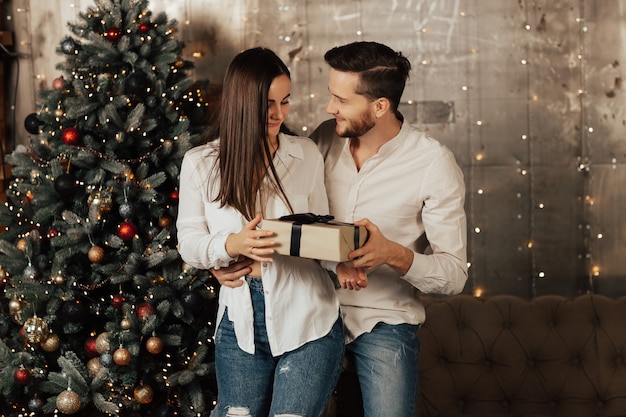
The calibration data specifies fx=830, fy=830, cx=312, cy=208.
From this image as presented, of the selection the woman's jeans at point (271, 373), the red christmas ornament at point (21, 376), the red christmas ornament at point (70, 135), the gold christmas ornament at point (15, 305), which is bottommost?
the red christmas ornament at point (21, 376)

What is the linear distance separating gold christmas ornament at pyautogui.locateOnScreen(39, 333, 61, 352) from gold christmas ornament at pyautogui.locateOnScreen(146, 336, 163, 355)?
Result: 398 mm

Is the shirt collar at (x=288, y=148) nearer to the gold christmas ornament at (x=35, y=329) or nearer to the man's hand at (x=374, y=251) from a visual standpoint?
the man's hand at (x=374, y=251)

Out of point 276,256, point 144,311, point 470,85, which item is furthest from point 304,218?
point 470,85

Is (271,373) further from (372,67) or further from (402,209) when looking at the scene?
(372,67)

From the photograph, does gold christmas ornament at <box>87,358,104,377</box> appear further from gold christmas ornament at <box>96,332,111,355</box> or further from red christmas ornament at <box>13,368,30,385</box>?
red christmas ornament at <box>13,368,30,385</box>

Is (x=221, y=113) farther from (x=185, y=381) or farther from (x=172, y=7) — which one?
(x=172, y=7)

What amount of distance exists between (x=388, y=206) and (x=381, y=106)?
33 centimetres

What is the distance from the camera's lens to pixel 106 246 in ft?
11.5

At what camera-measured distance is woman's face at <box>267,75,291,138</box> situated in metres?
2.37

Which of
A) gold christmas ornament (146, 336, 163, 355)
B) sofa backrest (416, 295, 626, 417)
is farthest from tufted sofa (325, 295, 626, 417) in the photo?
gold christmas ornament (146, 336, 163, 355)

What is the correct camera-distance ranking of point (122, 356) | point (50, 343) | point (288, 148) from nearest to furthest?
point (288, 148), point (122, 356), point (50, 343)

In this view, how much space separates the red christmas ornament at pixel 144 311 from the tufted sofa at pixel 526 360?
1181 millimetres

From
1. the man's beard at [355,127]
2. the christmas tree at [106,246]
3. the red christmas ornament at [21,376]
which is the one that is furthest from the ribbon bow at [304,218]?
the red christmas ornament at [21,376]

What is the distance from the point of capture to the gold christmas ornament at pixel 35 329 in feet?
11.1
